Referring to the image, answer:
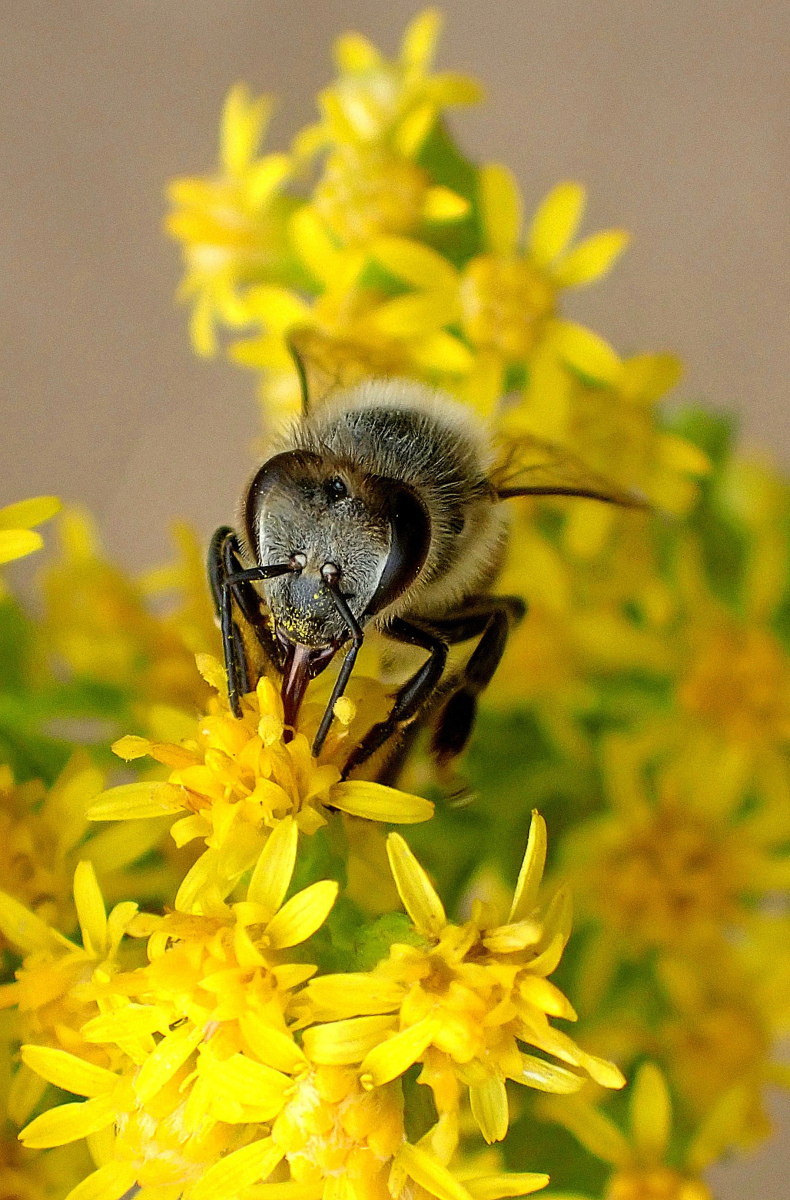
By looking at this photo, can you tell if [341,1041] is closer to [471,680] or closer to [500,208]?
[471,680]

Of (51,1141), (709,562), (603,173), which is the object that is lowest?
(51,1141)

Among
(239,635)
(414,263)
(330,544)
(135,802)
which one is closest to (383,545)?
(330,544)

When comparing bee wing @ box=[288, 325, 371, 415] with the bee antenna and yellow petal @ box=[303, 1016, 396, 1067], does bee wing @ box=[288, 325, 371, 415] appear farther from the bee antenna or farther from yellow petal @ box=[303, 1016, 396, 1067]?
yellow petal @ box=[303, 1016, 396, 1067]

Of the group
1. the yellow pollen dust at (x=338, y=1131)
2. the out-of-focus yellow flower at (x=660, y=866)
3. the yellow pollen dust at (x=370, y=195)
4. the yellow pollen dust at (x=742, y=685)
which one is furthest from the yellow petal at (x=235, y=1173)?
the yellow pollen dust at (x=370, y=195)

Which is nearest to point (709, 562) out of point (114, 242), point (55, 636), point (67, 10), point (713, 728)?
point (713, 728)

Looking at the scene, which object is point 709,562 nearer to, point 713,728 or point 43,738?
point 713,728

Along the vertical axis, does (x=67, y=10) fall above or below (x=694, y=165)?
below

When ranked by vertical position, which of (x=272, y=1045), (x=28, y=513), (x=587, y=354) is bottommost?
(x=272, y=1045)
